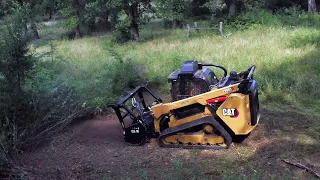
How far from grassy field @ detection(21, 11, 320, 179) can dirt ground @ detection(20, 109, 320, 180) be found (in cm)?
1

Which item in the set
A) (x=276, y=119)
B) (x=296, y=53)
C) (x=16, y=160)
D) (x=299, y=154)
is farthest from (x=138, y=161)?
(x=296, y=53)

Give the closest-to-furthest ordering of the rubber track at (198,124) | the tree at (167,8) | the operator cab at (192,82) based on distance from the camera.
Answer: the rubber track at (198,124), the operator cab at (192,82), the tree at (167,8)

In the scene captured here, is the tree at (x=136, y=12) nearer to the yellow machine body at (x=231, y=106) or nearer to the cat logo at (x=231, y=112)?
the yellow machine body at (x=231, y=106)

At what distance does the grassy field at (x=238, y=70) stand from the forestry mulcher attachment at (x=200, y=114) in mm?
260

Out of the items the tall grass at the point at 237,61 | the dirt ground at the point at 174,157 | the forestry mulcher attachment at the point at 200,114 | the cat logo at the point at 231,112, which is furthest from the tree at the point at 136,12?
the cat logo at the point at 231,112

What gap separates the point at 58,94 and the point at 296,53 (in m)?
7.28

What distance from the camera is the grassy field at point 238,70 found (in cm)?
572

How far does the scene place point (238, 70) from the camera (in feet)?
34.9

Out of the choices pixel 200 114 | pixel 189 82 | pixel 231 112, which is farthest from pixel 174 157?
pixel 189 82

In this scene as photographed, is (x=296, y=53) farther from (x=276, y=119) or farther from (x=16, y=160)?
(x=16, y=160)

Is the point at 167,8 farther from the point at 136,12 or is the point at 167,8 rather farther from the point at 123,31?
the point at 123,31

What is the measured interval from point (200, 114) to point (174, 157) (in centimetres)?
82

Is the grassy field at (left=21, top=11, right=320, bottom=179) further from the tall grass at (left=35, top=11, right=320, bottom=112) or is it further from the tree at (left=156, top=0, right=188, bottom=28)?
the tree at (left=156, top=0, right=188, bottom=28)

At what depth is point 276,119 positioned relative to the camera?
25.8 feet
